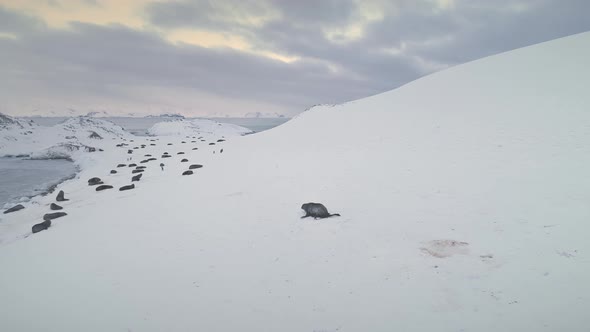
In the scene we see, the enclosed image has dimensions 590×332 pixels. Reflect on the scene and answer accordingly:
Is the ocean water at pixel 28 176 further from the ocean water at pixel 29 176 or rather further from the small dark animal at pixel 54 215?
the small dark animal at pixel 54 215

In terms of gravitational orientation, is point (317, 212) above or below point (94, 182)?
above

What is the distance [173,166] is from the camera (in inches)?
890

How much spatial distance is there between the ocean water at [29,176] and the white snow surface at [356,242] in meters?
5.07

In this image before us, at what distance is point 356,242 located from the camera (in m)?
7.51

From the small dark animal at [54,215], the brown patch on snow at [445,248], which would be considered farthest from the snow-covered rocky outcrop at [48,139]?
the brown patch on snow at [445,248]

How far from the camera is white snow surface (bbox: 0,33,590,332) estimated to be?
4961 millimetres

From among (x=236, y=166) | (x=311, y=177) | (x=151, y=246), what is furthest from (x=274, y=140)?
(x=151, y=246)

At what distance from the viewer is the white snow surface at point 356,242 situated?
4.96 meters

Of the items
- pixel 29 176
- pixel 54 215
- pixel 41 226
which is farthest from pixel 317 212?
pixel 29 176

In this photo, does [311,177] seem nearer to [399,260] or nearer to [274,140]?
[399,260]

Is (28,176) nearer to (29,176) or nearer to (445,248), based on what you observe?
(29,176)

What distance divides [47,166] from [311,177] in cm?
3100

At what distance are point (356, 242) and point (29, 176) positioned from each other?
30187 millimetres

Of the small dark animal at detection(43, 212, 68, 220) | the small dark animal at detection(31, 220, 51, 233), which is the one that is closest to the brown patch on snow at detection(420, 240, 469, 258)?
the small dark animal at detection(31, 220, 51, 233)
